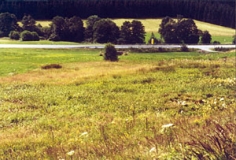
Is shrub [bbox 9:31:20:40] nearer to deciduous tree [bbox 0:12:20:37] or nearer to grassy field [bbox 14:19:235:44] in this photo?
deciduous tree [bbox 0:12:20:37]

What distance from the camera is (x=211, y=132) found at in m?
5.26

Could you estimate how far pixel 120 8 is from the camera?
40.2 feet

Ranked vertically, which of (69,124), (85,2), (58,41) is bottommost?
(69,124)

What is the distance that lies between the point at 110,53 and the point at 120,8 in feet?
9.47

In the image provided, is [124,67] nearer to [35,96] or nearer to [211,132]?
[35,96]

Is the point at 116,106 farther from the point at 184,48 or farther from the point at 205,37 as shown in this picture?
the point at 205,37

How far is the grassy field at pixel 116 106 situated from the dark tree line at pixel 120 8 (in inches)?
54.9

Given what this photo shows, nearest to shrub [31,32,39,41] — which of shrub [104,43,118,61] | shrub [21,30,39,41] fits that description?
shrub [21,30,39,41]

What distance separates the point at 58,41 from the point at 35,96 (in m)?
2.22

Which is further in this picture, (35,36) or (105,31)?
(105,31)

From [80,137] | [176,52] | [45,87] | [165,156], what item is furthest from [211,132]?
[176,52]

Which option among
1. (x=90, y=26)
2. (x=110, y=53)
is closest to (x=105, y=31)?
(x=90, y=26)

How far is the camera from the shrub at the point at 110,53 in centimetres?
1365

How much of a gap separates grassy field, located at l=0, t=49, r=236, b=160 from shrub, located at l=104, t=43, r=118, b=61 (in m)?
0.43
